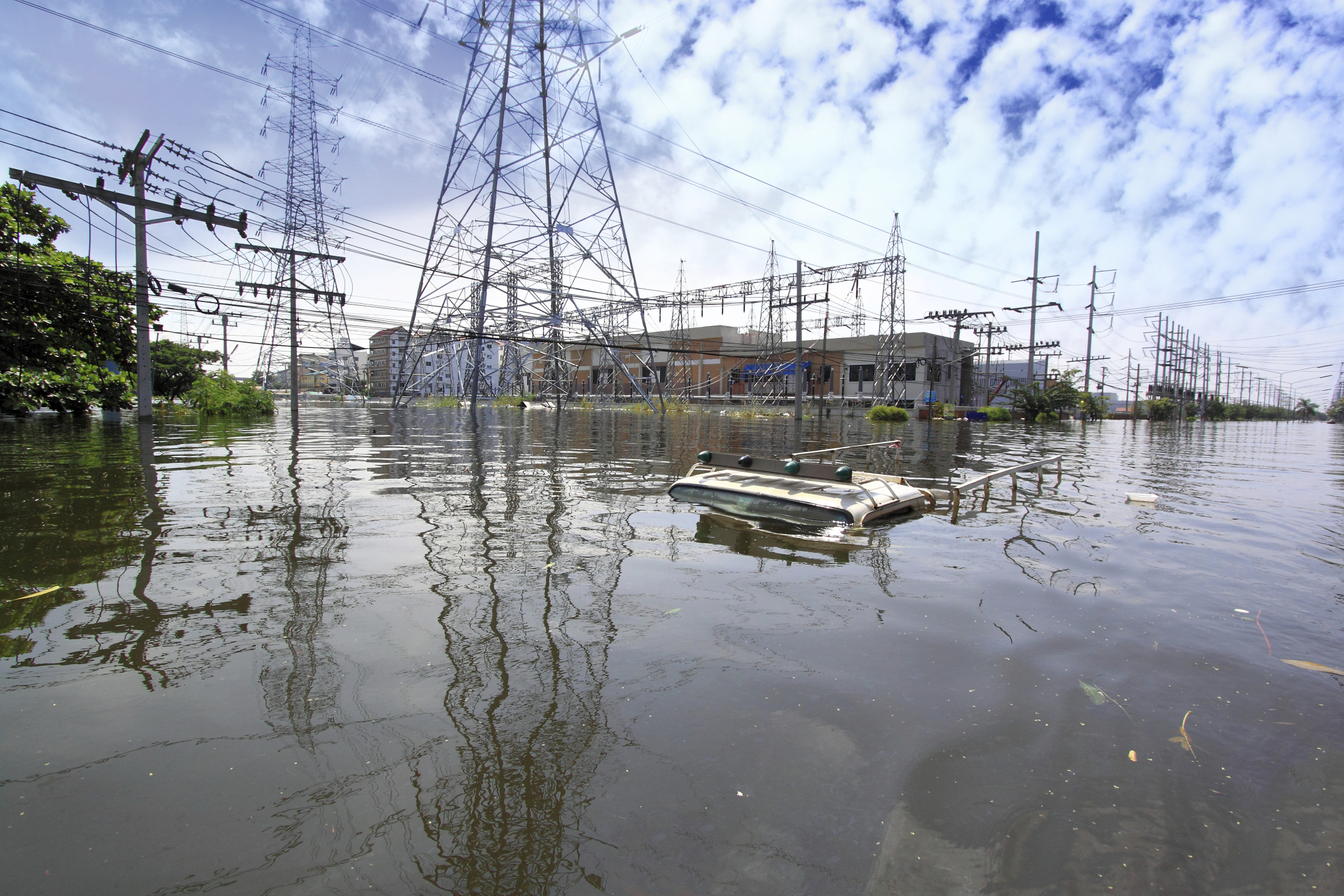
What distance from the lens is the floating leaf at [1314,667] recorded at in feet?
11.5

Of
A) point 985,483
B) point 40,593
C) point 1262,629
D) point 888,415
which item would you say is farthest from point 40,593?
point 888,415

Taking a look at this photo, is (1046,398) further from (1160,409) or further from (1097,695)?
(1097,695)

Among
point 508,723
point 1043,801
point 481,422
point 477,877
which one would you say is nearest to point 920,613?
point 1043,801

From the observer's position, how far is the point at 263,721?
2.69 meters

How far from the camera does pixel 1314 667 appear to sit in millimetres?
3555

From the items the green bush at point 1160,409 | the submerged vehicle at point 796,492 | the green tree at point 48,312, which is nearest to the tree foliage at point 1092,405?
the green bush at point 1160,409

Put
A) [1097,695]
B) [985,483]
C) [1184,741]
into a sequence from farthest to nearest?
[985,483] → [1097,695] → [1184,741]

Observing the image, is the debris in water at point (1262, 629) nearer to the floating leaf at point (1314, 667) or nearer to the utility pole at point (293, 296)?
the floating leaf at point (1314, 667)

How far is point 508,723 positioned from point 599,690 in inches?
19.3

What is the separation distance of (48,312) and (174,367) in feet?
126

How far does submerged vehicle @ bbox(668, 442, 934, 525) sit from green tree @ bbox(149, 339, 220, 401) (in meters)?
51.0

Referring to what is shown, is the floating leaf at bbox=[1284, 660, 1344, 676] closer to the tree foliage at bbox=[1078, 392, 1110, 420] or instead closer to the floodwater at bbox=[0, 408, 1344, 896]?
the floodwater at bbox=[0, 408, 1344, 896]

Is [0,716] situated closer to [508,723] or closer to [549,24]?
[508,723]

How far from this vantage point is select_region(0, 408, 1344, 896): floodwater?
6.58 ft
